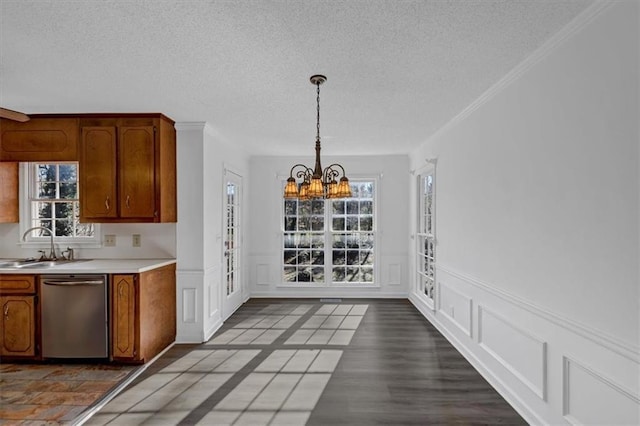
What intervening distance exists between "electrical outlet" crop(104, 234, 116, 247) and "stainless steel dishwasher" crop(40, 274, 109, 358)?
31.7 inches

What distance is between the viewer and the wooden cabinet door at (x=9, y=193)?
394cm

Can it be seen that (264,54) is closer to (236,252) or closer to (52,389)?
(52,389)

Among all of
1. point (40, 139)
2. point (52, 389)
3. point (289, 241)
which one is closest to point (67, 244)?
point (40, 139)

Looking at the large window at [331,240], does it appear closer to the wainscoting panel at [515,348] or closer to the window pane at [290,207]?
the window pane at [290,207]

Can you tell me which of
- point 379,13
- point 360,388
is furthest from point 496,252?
point 379,13

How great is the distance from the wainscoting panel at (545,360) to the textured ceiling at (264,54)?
5.89 feet

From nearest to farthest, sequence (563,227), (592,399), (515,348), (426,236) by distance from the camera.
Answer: (592,399)
(563,227)
(515,348)
(426,236)

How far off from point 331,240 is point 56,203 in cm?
413

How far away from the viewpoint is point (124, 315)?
335 centimetres

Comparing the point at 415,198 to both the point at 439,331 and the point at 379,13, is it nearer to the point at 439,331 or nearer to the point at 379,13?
the point at 439,331

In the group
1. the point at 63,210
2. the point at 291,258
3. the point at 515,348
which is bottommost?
the point at 515,348

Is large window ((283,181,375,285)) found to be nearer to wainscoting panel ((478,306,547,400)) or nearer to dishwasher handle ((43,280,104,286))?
wainscoting panel ((478,306,547,400))

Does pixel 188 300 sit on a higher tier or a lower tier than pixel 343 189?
lower

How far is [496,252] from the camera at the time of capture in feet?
9.51
